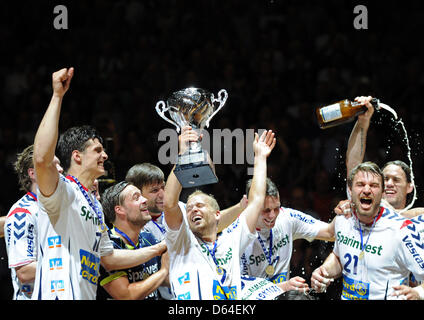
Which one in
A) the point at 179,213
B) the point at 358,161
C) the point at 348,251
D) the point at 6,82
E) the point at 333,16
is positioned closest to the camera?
the point at 179,213

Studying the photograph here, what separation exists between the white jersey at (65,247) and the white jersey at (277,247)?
1556 mm

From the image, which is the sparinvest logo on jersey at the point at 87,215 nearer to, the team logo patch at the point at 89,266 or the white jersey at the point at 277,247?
the team logo patch at the point at 89,266

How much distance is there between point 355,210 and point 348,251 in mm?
280

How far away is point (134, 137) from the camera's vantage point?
696 centimetres

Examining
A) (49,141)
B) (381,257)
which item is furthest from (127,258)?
(381,257)

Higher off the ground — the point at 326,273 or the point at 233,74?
the point at 233,74

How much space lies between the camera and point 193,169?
3705 millimetres

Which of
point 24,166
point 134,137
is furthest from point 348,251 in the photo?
point 134,137

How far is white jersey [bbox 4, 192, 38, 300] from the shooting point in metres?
4.11

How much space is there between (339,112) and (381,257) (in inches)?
43.8

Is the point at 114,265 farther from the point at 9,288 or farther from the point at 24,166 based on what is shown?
the point at 9,288

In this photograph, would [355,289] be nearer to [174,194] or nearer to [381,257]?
[381,257]

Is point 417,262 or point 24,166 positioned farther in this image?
point 24,166

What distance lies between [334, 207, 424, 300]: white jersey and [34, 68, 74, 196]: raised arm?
6.78ft
